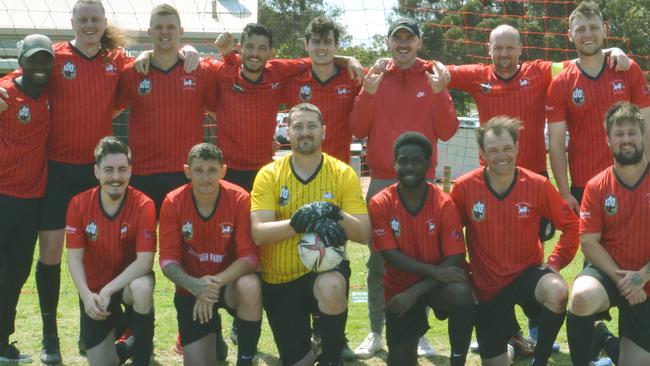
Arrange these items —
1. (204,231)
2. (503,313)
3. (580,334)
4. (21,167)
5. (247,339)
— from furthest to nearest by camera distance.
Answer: (21,167)
(204,231)
(503,313)
(247,339)
(580,334)

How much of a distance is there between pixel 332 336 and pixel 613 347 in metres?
1.71

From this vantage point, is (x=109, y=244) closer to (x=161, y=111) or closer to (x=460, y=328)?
(x=161, y=111)

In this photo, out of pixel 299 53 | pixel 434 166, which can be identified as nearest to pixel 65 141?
pixel 434 166

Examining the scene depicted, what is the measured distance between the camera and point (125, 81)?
18.5 feet

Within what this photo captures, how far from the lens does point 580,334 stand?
4531 mm

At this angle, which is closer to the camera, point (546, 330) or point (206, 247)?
point (546, 330)

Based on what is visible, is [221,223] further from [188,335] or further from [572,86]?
[572,86]

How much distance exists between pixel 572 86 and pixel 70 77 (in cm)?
317

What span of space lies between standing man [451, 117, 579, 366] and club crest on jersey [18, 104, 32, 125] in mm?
2682

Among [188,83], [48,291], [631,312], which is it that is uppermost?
[188,83]

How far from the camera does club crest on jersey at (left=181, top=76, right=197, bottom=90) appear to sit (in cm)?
563

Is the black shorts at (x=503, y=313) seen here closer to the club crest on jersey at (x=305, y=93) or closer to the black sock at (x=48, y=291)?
the club crest on jersey at (x=305, y=93)

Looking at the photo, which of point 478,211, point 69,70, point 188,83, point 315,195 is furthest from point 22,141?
point 478,211

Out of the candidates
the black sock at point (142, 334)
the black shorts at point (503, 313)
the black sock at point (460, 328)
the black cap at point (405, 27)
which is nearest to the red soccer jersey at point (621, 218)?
the black shorts at point (503, 313)
